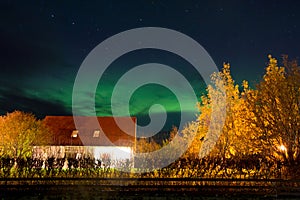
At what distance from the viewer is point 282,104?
21.2m

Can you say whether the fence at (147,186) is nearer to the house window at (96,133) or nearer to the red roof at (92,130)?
the red roof at (92,130)

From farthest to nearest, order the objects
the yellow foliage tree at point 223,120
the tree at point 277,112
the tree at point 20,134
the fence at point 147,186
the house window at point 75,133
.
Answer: the house window at point 75,133, the tree at point 20,134, the yellow foliage tree at point 223,120, the tree at point 277,112, the fence at point 147,186

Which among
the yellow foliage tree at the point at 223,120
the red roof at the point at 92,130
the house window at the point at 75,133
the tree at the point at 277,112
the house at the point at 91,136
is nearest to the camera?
the tree at the point at 277,112

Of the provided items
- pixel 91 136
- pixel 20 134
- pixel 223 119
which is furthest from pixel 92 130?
pixel 223 119

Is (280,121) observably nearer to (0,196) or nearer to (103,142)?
(0,196)

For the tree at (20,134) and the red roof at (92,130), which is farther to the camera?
the red roof at (92,130)

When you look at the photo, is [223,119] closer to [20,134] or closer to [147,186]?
[147,186]

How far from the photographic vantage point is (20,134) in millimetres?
41125

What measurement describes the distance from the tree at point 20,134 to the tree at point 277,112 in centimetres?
2582

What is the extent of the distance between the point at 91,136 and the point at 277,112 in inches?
1173

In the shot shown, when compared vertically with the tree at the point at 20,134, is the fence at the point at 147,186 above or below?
below

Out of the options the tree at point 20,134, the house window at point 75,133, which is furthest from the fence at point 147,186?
the house window at point 75,133

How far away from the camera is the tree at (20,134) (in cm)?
4012

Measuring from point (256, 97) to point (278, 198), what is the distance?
7.80m
